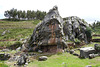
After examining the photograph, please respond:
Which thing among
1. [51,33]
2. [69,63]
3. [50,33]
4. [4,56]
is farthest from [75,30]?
[4,56]

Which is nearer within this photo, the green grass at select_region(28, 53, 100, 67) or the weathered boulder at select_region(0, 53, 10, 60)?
the green grass at select_region(28, 53, 100, 67)

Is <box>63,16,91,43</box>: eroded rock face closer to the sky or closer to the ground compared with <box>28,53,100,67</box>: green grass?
closer to the sky

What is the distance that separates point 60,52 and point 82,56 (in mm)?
6504

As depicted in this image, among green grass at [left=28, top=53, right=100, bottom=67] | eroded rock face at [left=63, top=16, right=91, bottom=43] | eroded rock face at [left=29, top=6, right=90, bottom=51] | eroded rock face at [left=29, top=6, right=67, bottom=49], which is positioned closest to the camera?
green grass at [left=28, top=53, right=100, bottom=67]

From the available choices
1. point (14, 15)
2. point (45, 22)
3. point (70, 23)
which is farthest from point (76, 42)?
point (14, 15)

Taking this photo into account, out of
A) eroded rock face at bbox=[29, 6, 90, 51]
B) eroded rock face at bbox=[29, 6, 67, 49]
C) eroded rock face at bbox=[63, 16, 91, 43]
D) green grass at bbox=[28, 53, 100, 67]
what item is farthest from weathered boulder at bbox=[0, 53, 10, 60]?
eroded rock face at bbox=[63, 16, 91, 43]

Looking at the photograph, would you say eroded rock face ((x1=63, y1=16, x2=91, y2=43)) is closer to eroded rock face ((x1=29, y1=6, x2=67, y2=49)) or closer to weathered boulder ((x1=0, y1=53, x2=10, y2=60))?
eroded rock face ((x1=29, y1=6, x2=67, y2=49))

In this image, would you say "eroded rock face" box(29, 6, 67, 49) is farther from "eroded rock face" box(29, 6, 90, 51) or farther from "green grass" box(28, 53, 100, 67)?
"green grass" box(28, 53, 100, 67)

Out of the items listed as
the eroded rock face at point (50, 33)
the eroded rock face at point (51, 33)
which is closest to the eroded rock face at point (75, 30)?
the eroded rock face at point (50, 33)

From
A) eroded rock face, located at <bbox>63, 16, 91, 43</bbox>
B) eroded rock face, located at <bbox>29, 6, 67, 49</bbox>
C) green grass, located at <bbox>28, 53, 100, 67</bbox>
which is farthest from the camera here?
eroded rock face, located at <bbox>63, 16, 91, 43</bbox>

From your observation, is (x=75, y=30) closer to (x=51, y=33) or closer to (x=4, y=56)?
(x=51, y=33)

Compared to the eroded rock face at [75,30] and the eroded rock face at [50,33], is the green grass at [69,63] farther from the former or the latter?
the eroded rock face at [75,30]

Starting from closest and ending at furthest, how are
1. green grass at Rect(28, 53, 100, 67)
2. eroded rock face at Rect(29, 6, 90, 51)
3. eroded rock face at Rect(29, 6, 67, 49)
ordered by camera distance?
green grass at Rect(28, 53, 100, 67) < eroded rock face at Rect(29, 6, 67, 49) < eroded rock face at Rect(29, 6, 90, 51)

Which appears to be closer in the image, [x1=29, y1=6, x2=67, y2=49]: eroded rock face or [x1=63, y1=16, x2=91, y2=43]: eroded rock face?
[x1=29, y1=6, x2=67, y2=49]: eroded rock face
